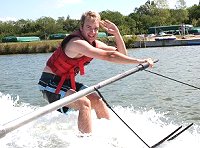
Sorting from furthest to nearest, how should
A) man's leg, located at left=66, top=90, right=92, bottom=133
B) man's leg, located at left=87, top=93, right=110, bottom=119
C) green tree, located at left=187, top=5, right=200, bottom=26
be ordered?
green tree, located at left=187, top=5, right=200, bottom=26 < man's leg, located at left=87, top=93, right=110, bottom=119 < man's leg, located at left=66, top=90, right=92, bottom=133

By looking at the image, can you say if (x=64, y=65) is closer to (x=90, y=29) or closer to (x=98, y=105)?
(x=90, y=29)

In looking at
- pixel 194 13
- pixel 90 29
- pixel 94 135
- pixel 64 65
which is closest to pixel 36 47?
pixel 194 13

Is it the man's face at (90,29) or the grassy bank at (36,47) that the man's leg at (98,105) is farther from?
the grassy bank at (36,47)

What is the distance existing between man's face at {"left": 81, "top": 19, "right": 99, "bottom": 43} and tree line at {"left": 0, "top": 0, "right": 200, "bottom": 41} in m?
80.2

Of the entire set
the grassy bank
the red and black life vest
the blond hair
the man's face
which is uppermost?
the blond hair

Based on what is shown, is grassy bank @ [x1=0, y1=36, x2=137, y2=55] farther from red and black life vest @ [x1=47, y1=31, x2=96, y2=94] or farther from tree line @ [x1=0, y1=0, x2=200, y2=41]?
red and black life vest @ [x1=47, y1=31, x2=96, y2=94]

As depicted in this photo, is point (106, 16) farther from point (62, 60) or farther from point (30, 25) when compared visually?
point (62, 60)

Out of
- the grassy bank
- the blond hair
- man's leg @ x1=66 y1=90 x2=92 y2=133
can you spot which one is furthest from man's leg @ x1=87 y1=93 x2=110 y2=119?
the grassy bank

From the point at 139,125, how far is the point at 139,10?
374ft

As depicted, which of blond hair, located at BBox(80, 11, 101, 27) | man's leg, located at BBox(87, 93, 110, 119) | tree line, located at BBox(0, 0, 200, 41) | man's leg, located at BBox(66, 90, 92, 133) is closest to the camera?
blond hair, located at BBox(80, 11, 101, 27)

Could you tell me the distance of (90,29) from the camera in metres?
5.11

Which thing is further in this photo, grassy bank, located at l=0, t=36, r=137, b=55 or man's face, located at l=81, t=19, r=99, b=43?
grassy bank, located at l=0, t=36, r=137, b=55

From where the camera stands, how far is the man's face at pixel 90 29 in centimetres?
505

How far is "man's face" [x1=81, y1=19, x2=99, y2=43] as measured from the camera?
5.05m
